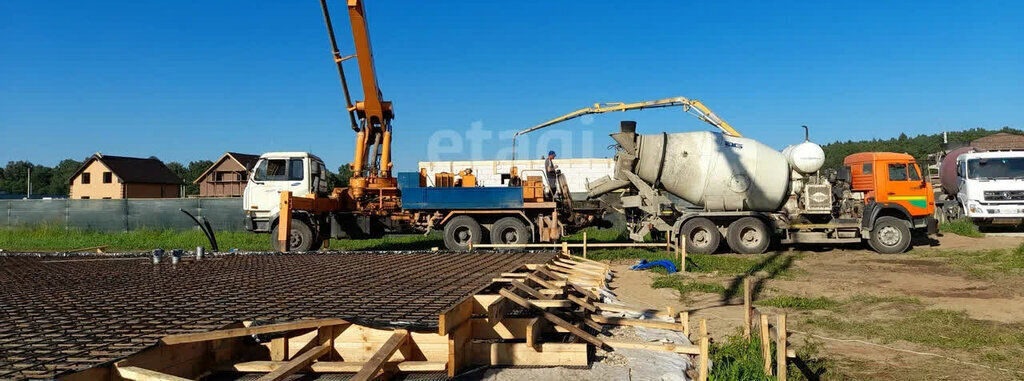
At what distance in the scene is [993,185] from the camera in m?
19.7

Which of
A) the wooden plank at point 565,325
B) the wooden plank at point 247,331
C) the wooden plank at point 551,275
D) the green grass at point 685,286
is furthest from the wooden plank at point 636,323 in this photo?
the green grass at point 685,286

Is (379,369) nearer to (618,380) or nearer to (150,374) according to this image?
(150,374)

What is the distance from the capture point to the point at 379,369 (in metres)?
3.89

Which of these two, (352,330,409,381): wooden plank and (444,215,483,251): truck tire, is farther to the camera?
(444,215,483,251): truck tire

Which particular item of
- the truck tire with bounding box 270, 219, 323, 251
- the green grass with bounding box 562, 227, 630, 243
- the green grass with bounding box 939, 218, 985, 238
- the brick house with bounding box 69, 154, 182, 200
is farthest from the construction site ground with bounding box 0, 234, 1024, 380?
the brick house with bounding box 69, 154, 182, 200

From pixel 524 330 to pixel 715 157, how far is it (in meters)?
11.5

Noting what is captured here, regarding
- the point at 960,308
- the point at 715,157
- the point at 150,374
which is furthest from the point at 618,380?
the point at 715,157

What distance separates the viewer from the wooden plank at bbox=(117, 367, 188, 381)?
10.6ft

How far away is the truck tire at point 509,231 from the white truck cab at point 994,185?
14286mm

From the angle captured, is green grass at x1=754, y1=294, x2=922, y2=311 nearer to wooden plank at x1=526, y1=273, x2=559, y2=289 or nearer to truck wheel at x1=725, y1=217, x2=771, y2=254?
wooden plank at x1=526, y1=273, x2=559, y2=289

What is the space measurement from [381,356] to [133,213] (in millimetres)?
24127

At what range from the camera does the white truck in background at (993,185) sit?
19.3 metres

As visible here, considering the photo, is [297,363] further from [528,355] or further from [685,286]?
[685,286]

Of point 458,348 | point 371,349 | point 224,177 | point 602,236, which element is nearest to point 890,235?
point 602,236
